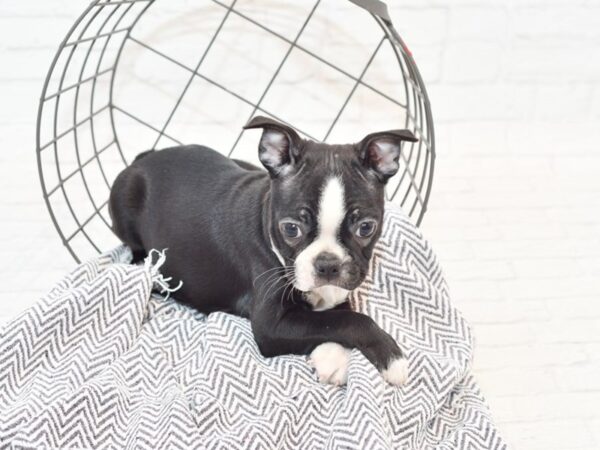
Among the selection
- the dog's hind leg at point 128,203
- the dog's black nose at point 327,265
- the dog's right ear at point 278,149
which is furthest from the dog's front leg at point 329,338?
the dog's hind leg at point 128,203

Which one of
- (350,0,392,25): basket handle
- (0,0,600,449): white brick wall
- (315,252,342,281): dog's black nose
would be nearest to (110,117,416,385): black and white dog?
(315,252,342,281): dog's black nose

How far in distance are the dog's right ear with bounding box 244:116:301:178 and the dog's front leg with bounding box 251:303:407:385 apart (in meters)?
0.41

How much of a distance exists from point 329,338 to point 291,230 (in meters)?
0.35

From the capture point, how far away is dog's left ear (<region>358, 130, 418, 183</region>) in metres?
2.28

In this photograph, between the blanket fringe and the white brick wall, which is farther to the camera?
the white brick wall

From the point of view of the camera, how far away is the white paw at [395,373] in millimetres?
2328

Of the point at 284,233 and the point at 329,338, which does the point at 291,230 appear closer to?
the point at 284,233

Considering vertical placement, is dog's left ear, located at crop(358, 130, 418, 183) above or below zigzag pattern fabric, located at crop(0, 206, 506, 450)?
above

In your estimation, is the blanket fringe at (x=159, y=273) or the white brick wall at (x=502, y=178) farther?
the white brick wall at (x=502, y=178)

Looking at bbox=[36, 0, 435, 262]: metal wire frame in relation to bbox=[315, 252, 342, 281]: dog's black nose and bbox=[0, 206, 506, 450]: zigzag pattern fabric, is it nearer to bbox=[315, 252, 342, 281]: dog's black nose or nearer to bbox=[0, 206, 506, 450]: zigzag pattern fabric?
bbox=[0, 206, 506, 450]: zigzag pattern fabric

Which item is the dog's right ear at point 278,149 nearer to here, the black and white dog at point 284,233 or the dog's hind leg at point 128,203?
the black and white dog at point 284,233

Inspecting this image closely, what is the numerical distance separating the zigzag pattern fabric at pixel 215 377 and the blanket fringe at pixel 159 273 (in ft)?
0.04

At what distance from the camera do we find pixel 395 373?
2.33 metres

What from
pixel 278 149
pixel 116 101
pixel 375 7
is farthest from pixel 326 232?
pixel 116 101
